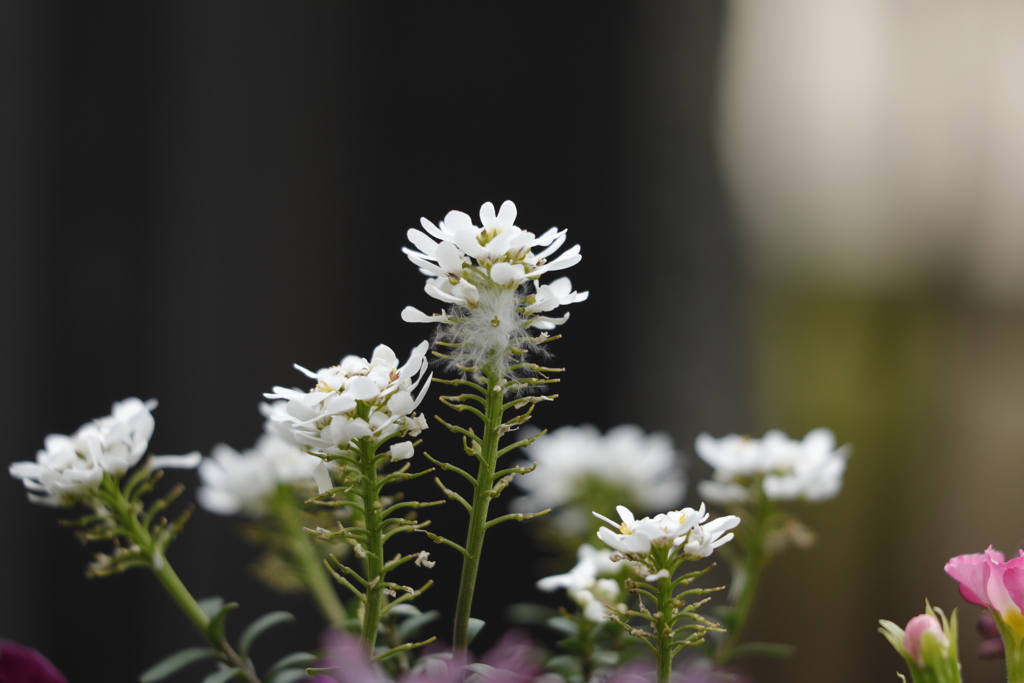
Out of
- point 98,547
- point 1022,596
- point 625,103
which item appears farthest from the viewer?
point 625,103

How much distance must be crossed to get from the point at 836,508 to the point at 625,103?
26.1 inches

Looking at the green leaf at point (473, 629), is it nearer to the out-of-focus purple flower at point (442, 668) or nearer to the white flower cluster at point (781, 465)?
the out-of-focus purple flower at point (442, 668)

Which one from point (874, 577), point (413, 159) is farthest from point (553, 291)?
point (874, 577)

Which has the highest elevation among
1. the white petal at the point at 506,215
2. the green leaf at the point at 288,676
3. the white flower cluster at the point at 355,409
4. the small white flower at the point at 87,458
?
the white petal at the point at 506,215

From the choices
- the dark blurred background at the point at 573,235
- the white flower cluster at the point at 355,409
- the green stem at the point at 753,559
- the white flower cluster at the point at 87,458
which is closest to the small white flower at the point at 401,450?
the white flower cluster at the point at 355,409

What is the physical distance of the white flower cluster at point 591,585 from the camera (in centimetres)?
33

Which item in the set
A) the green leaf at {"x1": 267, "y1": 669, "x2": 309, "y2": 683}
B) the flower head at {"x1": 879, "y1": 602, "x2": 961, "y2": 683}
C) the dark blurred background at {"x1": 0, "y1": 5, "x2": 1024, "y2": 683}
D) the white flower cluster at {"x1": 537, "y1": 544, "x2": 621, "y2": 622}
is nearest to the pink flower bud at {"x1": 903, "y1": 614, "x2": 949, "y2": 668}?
the flower head at {"x1": 879, "y1": 602, "x2": 961, "y2": 683}

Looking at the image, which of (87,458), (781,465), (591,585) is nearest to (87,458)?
(87,458)

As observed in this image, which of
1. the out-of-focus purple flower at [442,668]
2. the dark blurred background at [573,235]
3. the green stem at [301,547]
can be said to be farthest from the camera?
the dark blurred background at [573,235]

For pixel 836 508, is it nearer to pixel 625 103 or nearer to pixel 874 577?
pixel 874 577

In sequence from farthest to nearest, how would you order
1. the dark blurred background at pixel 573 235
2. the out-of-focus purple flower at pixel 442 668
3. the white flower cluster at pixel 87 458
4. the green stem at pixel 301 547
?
the dark blurred background at pixel 573 235 → the green stem at pixel 301 547 → the white flower cluster at pixel 87 458 → the out-of-focus purple flower at pixel 442 668

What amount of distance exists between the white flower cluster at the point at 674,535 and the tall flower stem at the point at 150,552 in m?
0.18

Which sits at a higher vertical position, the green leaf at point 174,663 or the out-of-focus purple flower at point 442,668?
the out-of-focus purple flower at point 442,668

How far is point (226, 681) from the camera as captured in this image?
0.33 m
